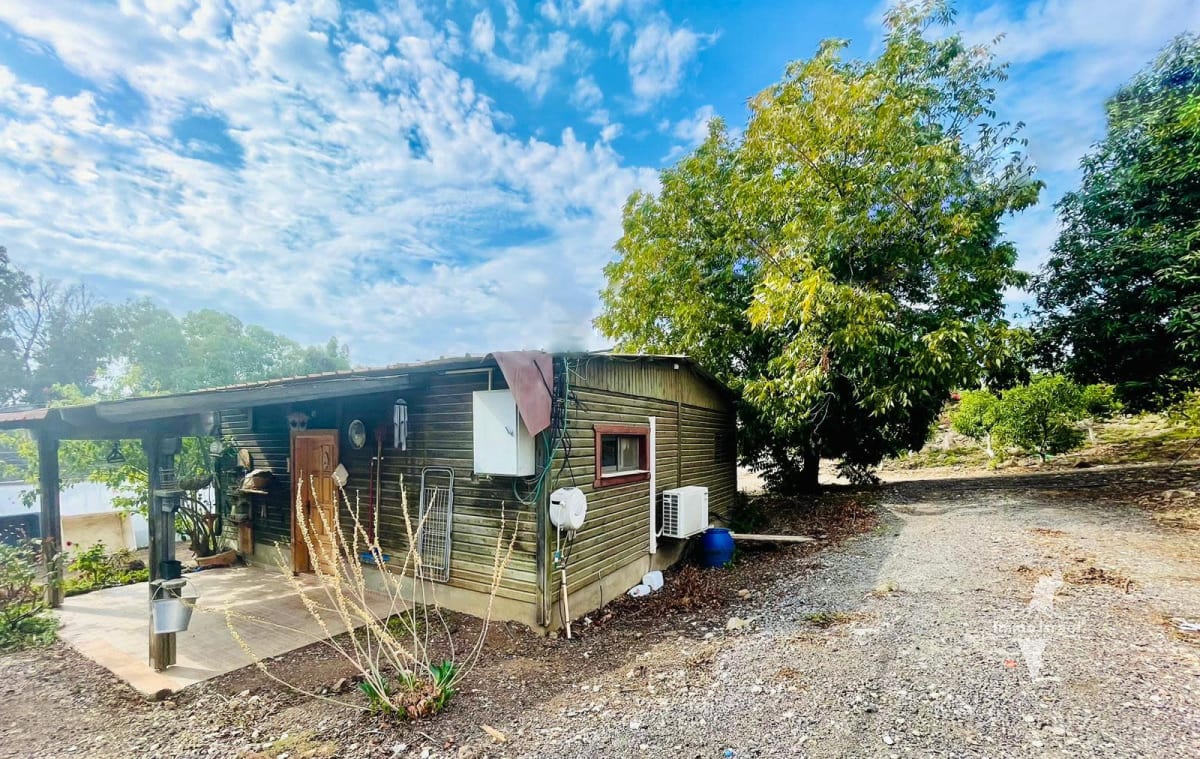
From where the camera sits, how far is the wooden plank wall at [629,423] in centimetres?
541

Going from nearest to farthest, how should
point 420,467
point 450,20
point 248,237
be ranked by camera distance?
point 420,467 → point 450,20 → point 248,237

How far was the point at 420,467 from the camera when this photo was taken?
5605 mm

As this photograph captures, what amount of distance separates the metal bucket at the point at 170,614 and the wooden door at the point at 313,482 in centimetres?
219

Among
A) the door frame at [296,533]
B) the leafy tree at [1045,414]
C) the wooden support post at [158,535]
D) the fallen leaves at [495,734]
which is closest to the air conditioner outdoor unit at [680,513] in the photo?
the fallen leaves at [495,734]

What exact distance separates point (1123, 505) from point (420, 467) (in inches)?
454

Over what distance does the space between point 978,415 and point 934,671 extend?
58.2 ft

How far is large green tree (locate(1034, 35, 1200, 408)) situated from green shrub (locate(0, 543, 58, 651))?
50.7 ft

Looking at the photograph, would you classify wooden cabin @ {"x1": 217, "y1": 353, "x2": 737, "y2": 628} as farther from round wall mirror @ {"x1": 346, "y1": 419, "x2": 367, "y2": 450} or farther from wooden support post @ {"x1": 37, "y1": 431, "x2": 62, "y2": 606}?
wooden support post @ {"x1": 37, "y1": 431, "x2": 62, "y2": 606}

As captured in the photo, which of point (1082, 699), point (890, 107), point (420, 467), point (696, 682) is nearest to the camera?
point (1082, 699)

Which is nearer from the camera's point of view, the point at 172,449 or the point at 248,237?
the point at 172,449

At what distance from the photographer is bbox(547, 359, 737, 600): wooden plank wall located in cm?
541

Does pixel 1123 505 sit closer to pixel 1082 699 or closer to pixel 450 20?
pixel 1082 699

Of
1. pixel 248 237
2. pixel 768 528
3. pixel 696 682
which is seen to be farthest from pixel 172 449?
pixel 248 237

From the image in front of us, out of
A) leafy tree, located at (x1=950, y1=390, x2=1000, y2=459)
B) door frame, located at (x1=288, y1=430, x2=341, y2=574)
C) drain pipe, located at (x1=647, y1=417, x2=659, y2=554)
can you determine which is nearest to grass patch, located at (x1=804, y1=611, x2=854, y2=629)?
drain pipe, located at (x1=647, y1=417, x2=659, y2=554)
